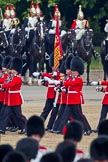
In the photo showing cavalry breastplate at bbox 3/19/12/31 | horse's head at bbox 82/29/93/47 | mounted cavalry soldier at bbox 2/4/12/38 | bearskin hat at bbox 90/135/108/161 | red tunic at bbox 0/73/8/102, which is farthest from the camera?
cavalry breastplate at bbox 3/19/12/31

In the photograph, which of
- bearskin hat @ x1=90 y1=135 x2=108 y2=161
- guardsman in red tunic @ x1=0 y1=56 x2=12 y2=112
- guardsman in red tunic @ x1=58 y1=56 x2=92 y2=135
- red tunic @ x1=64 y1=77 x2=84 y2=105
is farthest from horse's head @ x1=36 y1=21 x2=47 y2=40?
bearskin hat @ x1=90 y1=135 x2=108 y2=161

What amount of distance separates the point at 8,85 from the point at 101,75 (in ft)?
40.8

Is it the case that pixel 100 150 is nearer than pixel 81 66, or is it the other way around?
pixel 100 150

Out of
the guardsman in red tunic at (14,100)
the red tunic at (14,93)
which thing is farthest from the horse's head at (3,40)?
the red tunic at (14,93)

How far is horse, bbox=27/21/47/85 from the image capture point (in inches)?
1109

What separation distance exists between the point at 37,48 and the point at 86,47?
132 centimetres

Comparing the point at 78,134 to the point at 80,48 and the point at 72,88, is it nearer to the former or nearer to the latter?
the point at 72,88

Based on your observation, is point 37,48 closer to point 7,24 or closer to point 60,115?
point 7,24

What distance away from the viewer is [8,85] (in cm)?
1769

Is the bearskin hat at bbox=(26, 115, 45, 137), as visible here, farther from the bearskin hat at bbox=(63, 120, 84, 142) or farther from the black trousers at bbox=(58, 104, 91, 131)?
the black trousers at bbox=(58, 104, 91, 131)

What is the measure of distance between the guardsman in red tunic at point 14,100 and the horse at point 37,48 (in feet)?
32.5

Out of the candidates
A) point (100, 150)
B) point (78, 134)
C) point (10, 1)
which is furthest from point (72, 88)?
point (10, 1)

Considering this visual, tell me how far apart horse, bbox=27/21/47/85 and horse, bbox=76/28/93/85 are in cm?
102

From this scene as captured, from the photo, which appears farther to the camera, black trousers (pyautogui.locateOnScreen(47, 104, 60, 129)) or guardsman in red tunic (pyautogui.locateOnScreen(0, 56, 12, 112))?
black trousers (pyautogui.locateOnScreen(47, 104, 60, 129))
